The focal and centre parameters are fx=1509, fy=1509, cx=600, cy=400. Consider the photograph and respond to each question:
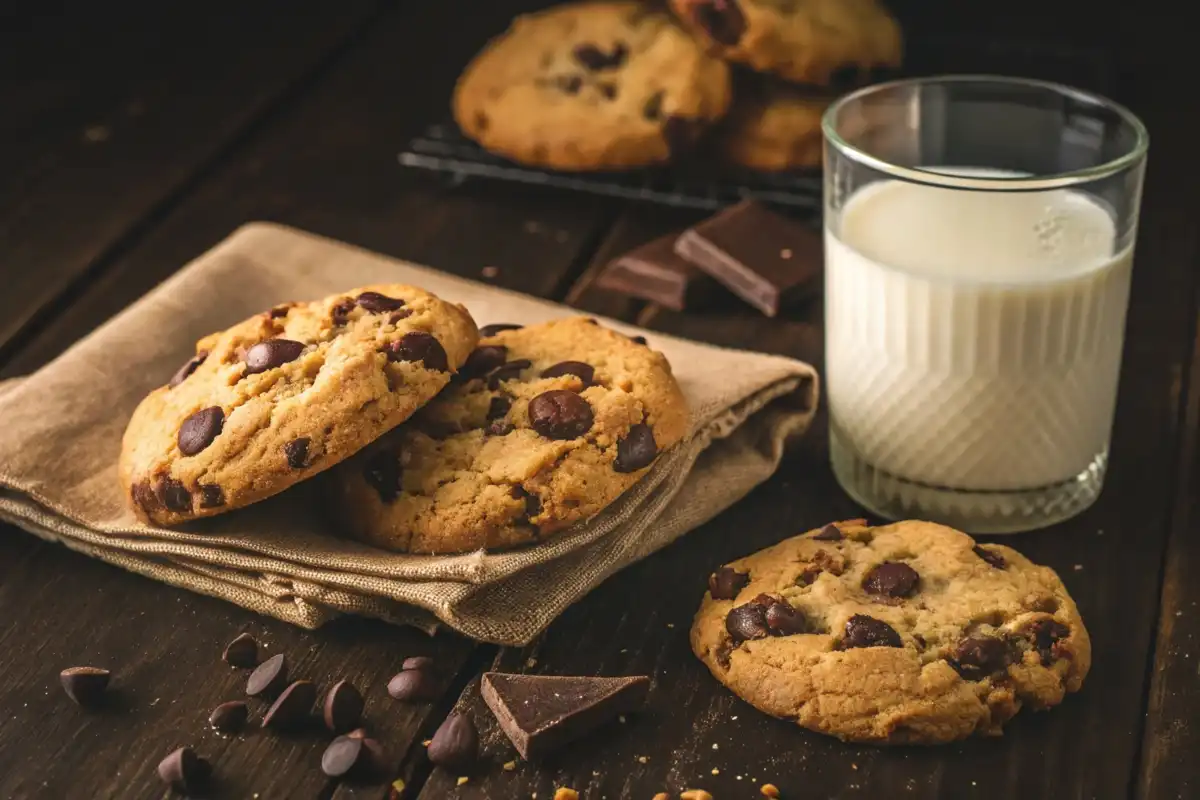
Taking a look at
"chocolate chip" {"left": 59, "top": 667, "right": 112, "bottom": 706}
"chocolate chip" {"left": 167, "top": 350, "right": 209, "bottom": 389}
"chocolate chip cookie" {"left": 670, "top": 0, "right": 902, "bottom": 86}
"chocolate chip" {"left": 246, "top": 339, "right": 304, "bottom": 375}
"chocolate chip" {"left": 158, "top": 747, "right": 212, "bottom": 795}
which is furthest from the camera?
"chocolate chip cookie" {"left": 670, "top": 0, "right": 902, "bottom": 86}

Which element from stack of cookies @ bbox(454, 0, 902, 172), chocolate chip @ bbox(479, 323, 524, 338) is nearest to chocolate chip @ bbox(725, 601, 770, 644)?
chocolate chip @ bbox(479, 323, 524, 338)

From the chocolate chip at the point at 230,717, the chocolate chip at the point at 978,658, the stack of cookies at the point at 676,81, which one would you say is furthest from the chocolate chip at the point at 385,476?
the stack of cookies at the point at 676,81

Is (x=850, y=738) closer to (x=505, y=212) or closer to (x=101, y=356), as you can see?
(x=101, y=356)

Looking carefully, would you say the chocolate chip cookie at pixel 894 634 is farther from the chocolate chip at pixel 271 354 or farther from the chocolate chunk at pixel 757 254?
the chocolate chunk at pixel 757 254

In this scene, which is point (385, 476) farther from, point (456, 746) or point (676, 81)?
point (676, 81)

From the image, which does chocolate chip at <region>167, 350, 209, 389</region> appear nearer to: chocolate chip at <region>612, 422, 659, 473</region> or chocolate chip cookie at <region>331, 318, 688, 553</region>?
chocolate chip cookie at <region>331, 318, 688, 553</region>

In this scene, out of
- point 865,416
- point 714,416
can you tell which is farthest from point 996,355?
point 714,416

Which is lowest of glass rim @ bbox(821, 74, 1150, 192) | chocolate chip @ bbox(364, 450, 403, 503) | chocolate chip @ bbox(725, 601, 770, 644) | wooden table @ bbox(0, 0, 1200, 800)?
wooden table @ bbox(0, 0, 1200, 800)
